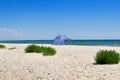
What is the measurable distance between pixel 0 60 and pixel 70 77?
685 centimetres

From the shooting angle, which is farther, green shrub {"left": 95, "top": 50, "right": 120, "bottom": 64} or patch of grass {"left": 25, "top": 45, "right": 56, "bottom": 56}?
patch of grass {"left": 25, "top": 45, "right": 56, "bottom": 56}


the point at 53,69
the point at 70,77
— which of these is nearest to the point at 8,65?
the point at 53,69

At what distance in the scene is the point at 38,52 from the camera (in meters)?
23.6

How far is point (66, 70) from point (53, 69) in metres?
0.74

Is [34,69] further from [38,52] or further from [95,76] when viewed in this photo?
[38,52]

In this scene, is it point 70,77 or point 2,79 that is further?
Answer: point 2,79

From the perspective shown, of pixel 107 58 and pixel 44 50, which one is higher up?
pixel 44 50

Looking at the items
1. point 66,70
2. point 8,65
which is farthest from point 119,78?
point 8,65

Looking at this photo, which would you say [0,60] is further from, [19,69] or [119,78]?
[119,78]

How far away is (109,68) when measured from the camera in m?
14.1

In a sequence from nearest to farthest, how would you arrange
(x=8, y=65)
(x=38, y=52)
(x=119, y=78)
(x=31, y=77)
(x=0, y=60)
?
(x=119, y=78) < (x=31, y=77) < (x=8, y=65) < (x=0, y=60) < (x=38, y=52)

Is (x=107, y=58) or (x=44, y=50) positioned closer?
(x=107, y=58)

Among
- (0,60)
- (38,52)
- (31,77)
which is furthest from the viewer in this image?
(38,52)

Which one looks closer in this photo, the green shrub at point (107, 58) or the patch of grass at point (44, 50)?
the green shrub at point (107, 58)
